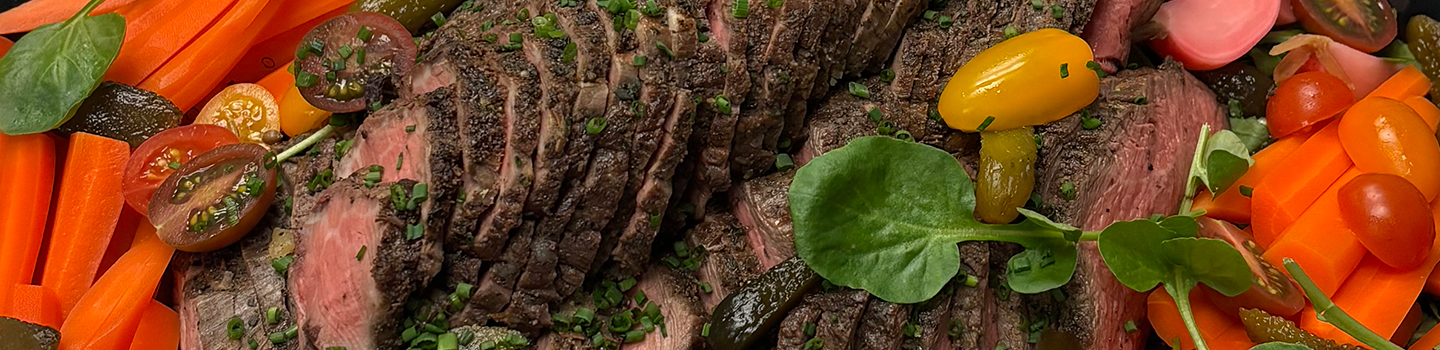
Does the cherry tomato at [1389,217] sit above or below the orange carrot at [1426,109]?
above

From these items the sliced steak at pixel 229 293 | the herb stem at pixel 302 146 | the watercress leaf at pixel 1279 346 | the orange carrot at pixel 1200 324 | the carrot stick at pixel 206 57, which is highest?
the carrot stick at pixel 206 57

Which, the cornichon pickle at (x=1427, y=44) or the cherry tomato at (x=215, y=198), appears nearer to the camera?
the cherry tomato at (x=215, y=198)

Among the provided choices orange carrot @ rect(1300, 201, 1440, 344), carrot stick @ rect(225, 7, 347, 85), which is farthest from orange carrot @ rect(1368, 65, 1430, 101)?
carrot stick @ rect(225, 7, 347, 85)

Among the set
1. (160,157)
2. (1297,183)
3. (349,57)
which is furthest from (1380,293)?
(160,157)

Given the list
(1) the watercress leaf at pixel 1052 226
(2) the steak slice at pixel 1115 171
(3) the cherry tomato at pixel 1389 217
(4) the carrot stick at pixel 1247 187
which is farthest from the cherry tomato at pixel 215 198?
(3) the cherry tomato at pixel 1389 217

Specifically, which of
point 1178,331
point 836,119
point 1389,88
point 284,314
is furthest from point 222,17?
point 1389,88

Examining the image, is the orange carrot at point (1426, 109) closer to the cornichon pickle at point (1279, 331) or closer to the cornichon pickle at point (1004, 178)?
the cornichon pickle at point (1279, 331)

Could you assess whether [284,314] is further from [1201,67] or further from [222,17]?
[1201,67]
